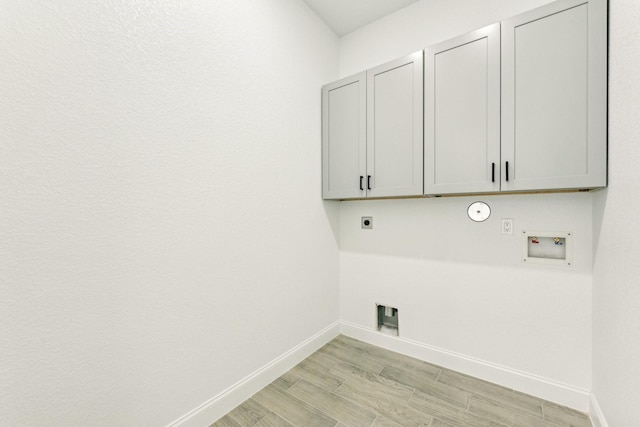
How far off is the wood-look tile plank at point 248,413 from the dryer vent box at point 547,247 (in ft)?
6.40

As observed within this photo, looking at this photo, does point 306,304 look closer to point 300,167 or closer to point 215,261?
point 215,261

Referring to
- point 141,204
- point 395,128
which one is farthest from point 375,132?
point 141,204

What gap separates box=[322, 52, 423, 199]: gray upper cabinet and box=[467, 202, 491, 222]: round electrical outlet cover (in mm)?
431

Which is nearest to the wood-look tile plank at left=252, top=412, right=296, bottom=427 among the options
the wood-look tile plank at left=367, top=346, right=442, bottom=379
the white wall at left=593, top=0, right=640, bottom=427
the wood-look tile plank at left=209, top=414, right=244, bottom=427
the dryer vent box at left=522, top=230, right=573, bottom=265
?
the wood-look tile plank at left=209, top=414, right=244, bottom=427

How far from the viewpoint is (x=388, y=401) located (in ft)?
5.52

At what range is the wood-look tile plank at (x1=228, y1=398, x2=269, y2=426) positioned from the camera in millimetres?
1537

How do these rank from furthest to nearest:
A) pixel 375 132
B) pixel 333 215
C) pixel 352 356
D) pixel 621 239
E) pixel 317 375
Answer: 1. pixel 333 215
2. pixel 352 356
3. pixel 375 132
4. pixel 317 375
5. pixel 621 239

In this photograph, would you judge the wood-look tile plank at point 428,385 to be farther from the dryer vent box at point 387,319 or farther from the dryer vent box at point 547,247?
the dryer vent box at point 547,247

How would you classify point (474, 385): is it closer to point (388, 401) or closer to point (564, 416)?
point (564, 416)

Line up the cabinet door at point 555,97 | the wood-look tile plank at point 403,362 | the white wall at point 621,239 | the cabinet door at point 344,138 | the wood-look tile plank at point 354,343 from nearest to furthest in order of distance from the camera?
the white wall at point 621,239 < the cabinet door at point 555,97 < the wood-look tile plank at point 403,362 < the cabinet door at point 344,138 < the wood-look tile plank at point 354,343

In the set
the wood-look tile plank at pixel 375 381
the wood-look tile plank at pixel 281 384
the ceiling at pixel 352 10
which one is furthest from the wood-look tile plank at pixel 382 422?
the ceiling at pixel 352 10

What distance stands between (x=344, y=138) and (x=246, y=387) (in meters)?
1.98

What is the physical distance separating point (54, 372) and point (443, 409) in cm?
196

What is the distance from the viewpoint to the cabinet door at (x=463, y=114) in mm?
1610
